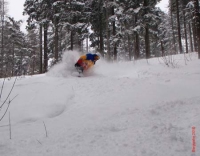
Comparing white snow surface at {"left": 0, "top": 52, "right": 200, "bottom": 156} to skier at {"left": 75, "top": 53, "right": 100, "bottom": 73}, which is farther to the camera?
skier at {"left": 75, "top": 53, "right": 100, "bottom": 73}

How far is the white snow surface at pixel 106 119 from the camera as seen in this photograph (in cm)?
230

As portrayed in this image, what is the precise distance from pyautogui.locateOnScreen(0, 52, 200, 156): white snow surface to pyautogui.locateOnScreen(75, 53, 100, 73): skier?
2165 mm

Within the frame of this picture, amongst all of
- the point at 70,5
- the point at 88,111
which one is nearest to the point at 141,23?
the point at 70,5

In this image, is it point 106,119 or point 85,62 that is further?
point 85,62

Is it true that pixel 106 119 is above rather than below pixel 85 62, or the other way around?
below

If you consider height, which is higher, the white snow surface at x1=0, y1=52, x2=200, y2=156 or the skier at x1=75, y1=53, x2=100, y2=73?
the skier at x1=75, y1=53, x2=100, y2=73

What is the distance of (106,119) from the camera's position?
3.14m

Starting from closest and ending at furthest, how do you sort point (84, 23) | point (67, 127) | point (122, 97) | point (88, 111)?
point (67, 127), point (88, 111), point (122, 97), point (84, 23)

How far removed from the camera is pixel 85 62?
293 inches

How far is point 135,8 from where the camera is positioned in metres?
15.9

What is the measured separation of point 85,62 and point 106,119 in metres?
4.61

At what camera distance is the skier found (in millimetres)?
7367

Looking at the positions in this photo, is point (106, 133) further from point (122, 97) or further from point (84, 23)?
point (84, 23)

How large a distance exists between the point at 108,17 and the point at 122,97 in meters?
12.1
